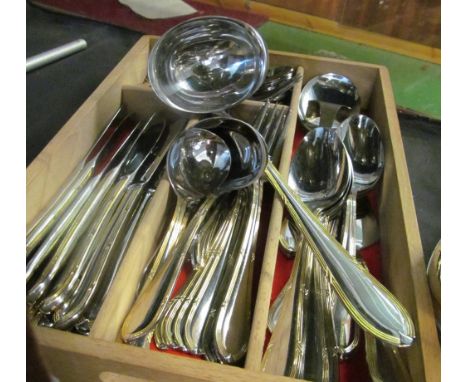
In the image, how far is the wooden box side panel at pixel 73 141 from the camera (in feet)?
1.37

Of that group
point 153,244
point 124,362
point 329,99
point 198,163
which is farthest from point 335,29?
point 124,362

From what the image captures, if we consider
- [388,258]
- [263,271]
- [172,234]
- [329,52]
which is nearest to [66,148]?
[172,234]

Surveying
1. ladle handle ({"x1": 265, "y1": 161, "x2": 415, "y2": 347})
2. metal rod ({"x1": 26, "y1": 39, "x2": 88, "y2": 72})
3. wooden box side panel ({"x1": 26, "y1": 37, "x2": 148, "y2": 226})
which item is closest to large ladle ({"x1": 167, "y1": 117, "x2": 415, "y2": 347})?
ladle handle ({"x1": 265, "y1": 161, "x2": 415, "y2": 347})

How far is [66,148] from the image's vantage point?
0.46m

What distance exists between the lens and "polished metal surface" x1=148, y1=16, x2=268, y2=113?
53 cm

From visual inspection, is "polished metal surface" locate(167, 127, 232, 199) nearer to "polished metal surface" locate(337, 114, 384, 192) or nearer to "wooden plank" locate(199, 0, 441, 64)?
"polished metal surface" locate(337, 114, 384, 192)

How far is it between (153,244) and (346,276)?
0.20 metres

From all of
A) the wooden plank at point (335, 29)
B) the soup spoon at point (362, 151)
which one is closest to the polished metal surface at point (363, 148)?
the soup spoon at point (362, 151)

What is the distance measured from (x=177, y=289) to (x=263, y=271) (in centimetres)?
9

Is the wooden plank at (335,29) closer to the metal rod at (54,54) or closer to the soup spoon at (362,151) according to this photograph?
the metal rod at (54,54)

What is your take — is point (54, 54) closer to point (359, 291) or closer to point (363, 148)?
point (363, 148)

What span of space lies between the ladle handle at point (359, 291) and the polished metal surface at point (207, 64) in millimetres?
206

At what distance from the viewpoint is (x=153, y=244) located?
1.41 ft

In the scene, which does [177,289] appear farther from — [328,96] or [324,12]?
[324,12]
